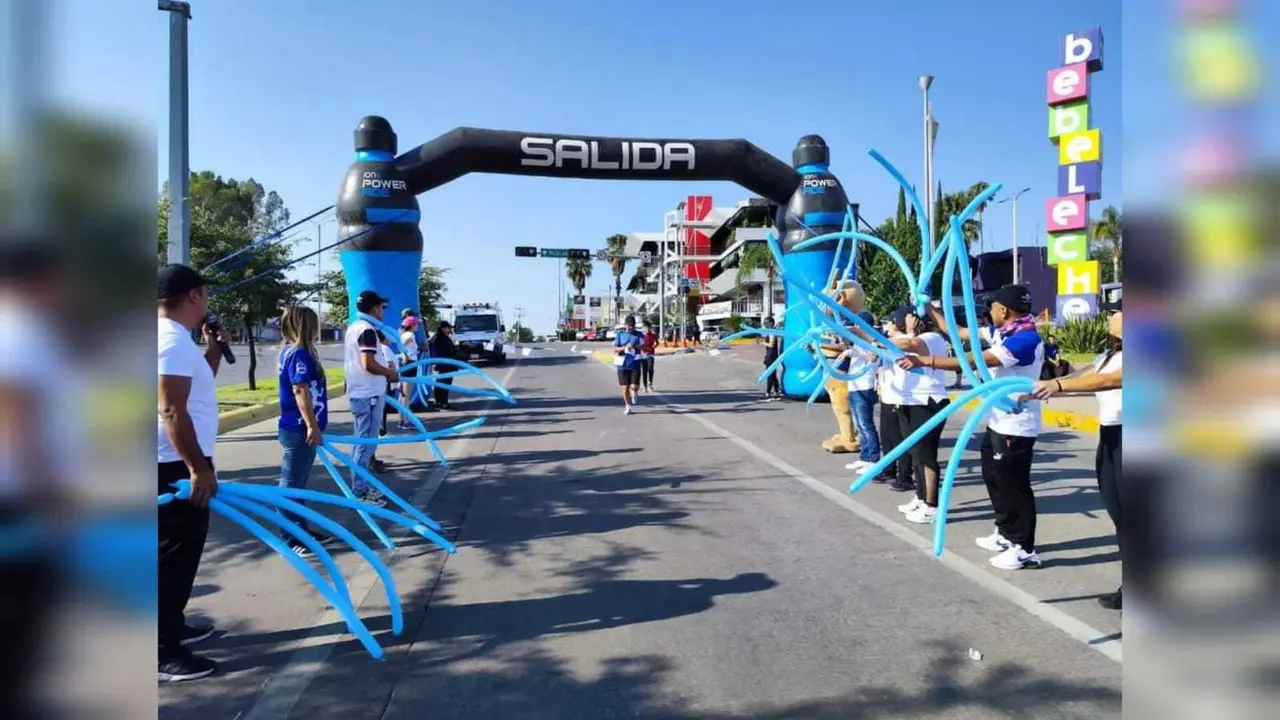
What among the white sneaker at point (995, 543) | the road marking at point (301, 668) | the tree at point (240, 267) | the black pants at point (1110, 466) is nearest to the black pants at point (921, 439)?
the white sneaker at point (995, 543)

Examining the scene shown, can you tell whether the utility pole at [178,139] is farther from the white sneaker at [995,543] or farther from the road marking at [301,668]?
the white sneaker at [995,543]

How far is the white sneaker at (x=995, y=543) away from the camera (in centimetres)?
500

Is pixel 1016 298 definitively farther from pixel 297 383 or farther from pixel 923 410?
pixel 297 383

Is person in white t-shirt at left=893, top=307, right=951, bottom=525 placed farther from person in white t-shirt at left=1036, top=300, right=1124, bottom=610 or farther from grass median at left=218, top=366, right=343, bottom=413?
grass median at left=218, top=366, right=343, bottom=413

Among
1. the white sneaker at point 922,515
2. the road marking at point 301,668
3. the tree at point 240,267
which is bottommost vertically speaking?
the road marking at point 301,668

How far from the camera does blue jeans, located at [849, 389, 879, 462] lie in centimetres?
798

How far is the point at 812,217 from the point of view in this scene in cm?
1423

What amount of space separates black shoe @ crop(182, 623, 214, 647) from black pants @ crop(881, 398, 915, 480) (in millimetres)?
5295

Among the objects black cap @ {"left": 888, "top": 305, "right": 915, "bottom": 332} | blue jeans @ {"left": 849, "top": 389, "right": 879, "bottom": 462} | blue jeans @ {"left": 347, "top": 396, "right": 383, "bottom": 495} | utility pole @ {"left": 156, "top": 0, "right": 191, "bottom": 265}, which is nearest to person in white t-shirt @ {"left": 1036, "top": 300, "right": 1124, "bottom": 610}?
black cap @ {"left": 888, "top": 305, "right": 915, "bottom": 332}

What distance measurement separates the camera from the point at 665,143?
1445 cm

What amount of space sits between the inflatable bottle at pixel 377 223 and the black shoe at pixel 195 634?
29.7ft

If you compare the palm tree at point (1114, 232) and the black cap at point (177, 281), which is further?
the black cap at point (177, 281)

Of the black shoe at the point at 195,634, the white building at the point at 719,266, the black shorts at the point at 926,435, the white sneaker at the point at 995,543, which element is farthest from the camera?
the white building at the point at 719,266

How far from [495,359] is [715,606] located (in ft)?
83.6
